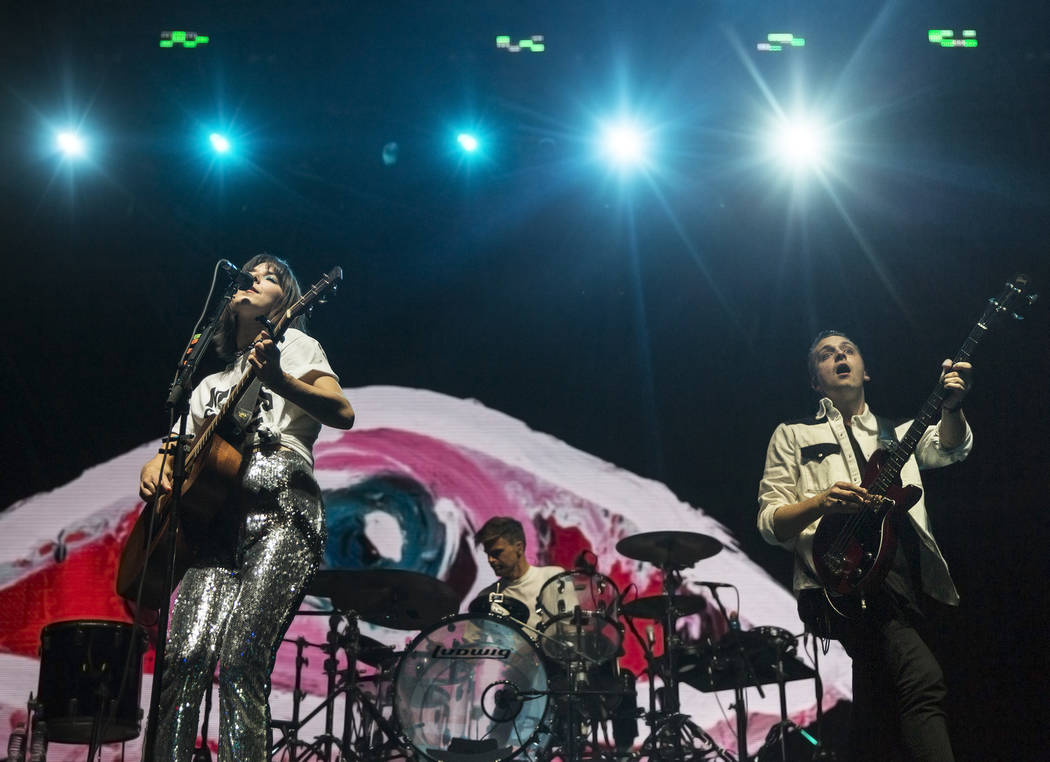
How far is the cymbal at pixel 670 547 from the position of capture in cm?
556

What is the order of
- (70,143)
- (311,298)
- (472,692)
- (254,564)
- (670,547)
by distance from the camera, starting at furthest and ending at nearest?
(70,143) → (670,547) → (472,692) → (311,298) → (254,564)

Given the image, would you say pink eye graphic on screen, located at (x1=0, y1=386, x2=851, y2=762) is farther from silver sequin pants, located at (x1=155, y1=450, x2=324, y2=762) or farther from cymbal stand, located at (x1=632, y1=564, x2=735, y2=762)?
silver sequin pants, located at (x1=155, y1=450, x2=324, y2=762)

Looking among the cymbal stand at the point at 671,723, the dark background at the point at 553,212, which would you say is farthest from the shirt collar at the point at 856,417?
the dark background at the point at 553,212

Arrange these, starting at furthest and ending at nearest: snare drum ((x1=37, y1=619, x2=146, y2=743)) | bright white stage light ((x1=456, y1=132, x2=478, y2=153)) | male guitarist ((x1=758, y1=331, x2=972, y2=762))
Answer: bright white stage light ((x1=456, y1=132, x2=478, y2=153))
snare drum ((x1=37, y1=619, x2=146, y2=743))
male guitarist ((x1=758, y1=331, x2=972, y2=762))

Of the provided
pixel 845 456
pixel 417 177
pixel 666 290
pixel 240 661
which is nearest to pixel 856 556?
pixel 845 456

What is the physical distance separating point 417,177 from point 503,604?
10.8 feet

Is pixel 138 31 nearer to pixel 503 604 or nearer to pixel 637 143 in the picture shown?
pixel 637 143

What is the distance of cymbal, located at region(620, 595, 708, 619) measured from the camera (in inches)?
222

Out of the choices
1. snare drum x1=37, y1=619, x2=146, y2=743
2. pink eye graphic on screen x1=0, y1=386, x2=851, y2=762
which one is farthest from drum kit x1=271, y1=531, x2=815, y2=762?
snare drum x1=37, y1=619, x2=146, y2=743

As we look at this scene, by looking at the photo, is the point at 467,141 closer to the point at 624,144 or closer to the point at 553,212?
the point at 553,212

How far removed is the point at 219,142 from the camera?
6.88 meters

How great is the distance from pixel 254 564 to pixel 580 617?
2.74 m

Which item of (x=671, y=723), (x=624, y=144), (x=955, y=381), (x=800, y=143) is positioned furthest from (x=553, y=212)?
(x=955, y=381)

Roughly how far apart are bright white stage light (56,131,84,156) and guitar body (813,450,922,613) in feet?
19.1
